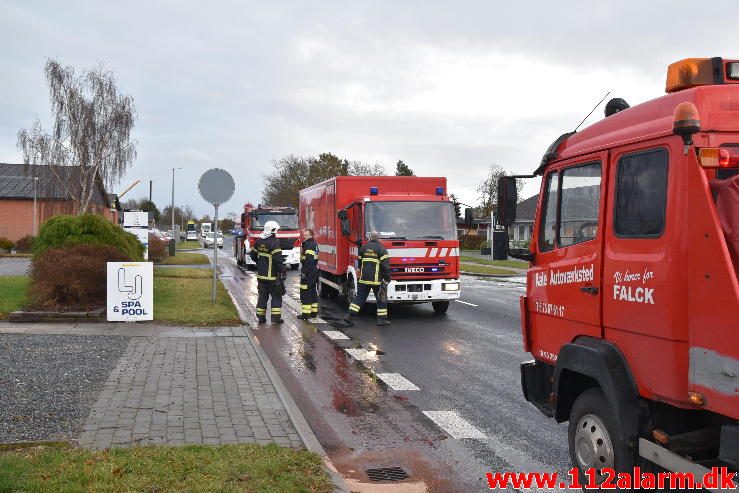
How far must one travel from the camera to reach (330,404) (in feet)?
23.9

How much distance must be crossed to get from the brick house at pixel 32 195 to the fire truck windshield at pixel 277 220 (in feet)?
58.8

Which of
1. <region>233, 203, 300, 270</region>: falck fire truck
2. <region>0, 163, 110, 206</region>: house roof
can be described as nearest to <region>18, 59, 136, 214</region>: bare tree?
<region>0, 163, 110, 206</region>: house roof

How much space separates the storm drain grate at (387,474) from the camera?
509cm

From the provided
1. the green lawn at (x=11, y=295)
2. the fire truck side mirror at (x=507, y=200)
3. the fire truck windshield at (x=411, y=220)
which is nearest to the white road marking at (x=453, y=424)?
the fire truck side mirror at (x=507, y=200)

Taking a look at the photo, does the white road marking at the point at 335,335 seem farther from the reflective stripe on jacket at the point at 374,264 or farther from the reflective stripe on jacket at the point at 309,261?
the reflective stripe on jacket at the point at 309,261

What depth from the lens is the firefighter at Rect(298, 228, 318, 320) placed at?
1373 cm

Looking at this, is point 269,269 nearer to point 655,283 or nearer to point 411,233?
point 411,233

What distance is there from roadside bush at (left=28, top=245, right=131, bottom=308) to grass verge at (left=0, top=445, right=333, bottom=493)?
822cm

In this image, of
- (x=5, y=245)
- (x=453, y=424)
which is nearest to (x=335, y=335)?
(x=453, y=424)

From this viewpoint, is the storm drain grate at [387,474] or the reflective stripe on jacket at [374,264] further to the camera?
the reflective stripe on jacket at [374,264]


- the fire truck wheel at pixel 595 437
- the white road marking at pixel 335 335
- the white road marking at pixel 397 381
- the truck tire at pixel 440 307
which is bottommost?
the white road marking at pixel 335 335

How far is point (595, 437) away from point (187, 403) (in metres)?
3.92

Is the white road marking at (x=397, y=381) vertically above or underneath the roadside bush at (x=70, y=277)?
underneath

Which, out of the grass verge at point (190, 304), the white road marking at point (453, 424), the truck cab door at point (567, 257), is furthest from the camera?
the grass verge at point (190, 304)
